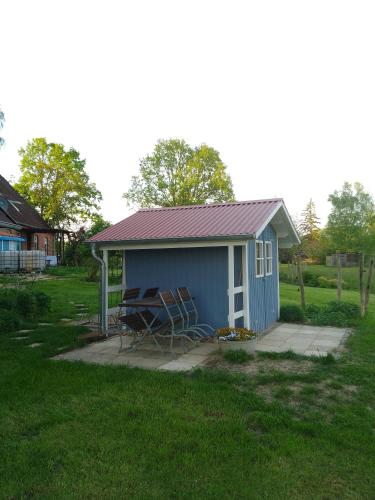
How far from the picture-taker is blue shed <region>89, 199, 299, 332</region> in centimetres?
754

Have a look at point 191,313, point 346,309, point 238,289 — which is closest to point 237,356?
point 238,289

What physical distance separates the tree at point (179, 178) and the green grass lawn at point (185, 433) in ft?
91.5

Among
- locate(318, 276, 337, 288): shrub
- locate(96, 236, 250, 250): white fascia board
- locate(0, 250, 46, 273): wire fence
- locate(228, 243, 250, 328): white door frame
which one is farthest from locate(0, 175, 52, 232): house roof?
locate(228, 243, 250, 328): white door frame

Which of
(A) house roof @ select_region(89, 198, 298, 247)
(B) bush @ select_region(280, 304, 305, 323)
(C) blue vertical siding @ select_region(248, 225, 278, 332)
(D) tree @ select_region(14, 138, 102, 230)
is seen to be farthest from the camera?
(D) tree @ select_region(14, 138, 102, 230)

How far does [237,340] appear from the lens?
653 centimetres

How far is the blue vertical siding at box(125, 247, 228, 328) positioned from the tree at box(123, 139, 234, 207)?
960 inches

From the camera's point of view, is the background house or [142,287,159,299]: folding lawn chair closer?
[142,287,159,299]: folding lawn chair

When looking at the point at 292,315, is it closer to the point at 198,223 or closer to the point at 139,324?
the point at 198,223

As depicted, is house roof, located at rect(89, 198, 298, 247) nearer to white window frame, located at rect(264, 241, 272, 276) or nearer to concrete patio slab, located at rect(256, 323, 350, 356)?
white window frame, located at rect(264, 241, 272, 276)

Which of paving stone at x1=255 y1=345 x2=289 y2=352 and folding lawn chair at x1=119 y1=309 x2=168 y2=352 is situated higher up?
folding lawn chair at x1=119 y1=309 x2=168 y2=352

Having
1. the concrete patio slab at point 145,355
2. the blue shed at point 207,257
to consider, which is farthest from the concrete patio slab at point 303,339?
the concrete patio slab at point 145,355

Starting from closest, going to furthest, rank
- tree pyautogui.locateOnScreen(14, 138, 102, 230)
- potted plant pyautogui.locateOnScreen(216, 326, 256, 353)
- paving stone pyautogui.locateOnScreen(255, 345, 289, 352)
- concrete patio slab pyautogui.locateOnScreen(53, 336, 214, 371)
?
concrete patio slab pyautogui.locateOnScreen(53, 336, 214, 371) → potted plant pyautogui.locateOnScreen(216, 326, 256, 353) → paving stone pyautogui.locateOnScreen(255, 345, 289, 352) → tree pyautogui.locateOnScreen(14, 138, 102, 230)

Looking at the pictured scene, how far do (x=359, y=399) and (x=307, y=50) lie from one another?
29.1 feet

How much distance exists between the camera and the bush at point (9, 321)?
872 cm
